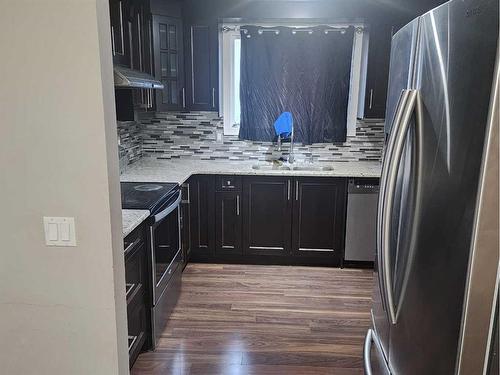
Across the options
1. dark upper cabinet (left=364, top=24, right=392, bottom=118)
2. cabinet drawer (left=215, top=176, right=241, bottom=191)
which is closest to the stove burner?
cabinet drawer (left=215, top=176, right=241, bottom=191)

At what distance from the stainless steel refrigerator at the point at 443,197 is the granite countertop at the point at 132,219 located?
4.02 feet

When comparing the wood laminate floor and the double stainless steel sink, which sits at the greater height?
the double stainless steel sink

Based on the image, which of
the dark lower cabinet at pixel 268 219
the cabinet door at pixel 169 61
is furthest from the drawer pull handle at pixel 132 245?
the cabinet door at pixel 169 61

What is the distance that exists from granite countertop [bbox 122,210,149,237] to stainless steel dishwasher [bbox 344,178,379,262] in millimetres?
2017

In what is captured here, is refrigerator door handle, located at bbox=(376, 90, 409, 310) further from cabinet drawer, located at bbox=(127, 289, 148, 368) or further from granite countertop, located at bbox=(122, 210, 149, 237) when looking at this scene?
cabinet drawer, located at bbox=(127, 289, 148, 368)

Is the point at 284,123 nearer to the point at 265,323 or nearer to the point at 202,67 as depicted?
Answer: the point at 202,67

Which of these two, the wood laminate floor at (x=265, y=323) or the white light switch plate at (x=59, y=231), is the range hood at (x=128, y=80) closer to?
the white light switch plate at (x=59, y=231)

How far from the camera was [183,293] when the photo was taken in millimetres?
3357

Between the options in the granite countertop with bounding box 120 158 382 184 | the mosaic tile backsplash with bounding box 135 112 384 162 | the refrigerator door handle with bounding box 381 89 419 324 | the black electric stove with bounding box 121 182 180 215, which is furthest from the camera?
the mosaic tile backsplash with bounding box 135 112 384 162

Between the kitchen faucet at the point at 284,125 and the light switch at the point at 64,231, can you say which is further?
the kitchen faucet at the point at 284,125

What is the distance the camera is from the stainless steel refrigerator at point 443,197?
2.97 feet

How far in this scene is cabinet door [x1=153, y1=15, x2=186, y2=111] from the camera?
3598 mm

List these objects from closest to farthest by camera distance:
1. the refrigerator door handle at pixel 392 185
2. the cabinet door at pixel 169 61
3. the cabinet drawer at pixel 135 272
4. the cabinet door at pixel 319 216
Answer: the refrigerator door handle at pixel 392 185, the cabinet drawer at pixel 135 272, the cabinet door at pixel 169 61, the cabinet door at pixel 319 216

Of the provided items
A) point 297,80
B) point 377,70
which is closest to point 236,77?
point 297,80
